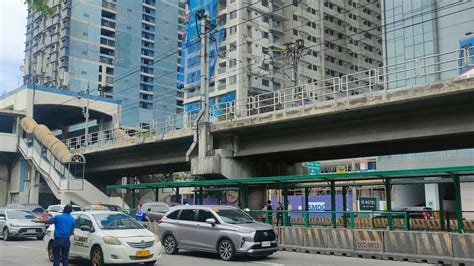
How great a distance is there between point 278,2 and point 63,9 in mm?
48451

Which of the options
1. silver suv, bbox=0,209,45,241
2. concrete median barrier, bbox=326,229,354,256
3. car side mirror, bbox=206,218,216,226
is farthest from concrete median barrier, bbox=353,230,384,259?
silver suv, bbox=0,209,45,241

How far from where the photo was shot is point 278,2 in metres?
92.5

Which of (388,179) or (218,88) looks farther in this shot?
(218,88)

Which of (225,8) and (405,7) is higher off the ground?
(225,8)

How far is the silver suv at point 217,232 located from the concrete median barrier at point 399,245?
12.8 ft

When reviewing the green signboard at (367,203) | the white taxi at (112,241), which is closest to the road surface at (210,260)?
the white taxi at (112,241)

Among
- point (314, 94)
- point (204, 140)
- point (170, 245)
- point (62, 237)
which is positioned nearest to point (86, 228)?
point (62, 237)

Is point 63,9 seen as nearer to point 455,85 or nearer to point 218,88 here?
point 218,88

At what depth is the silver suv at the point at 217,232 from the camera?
48.2ft

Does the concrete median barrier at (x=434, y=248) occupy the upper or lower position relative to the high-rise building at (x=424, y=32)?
lower

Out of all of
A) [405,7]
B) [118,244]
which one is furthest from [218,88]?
[118,244]

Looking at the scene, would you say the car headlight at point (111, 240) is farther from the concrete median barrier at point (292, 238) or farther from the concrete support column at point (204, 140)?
the concrete support column at point (204, 140)

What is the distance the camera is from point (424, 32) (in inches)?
2067

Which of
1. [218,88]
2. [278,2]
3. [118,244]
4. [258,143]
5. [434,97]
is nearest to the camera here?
[118,244]
